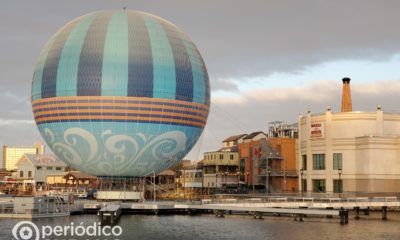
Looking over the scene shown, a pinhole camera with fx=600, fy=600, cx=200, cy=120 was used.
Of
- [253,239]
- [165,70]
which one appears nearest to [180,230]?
[253,239]

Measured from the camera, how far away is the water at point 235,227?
5088 cm

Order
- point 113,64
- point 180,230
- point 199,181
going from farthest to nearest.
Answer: point 199,181, point 113,64, point 180,230

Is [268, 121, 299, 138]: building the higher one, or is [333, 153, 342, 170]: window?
[268, 121, 299, 138]: building

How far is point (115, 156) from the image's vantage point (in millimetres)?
66812

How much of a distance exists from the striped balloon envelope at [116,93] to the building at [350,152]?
87.2ft

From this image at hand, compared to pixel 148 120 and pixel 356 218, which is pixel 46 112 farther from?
pixel 356 218

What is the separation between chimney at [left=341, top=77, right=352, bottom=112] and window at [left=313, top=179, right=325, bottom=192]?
606 inches

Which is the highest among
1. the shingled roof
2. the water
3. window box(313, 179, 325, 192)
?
the shingled roof

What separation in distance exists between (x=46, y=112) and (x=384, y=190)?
154ft

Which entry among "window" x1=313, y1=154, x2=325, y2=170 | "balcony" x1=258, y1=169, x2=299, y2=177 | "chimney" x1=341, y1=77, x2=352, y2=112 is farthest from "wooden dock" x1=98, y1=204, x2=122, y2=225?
"chimney" x1=341, y1=77, x2=352, y2=112

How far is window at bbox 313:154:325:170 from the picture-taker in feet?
294

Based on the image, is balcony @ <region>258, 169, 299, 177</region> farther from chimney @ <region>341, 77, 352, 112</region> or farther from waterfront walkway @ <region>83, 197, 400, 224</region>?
waterfront walkway @ <region>83, 197, 400, 224</region>

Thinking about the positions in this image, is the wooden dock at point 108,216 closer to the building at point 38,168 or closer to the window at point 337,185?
the window at point 337,185

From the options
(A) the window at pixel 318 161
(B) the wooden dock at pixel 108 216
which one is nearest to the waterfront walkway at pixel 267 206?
(B) the wooden dock at pixel 108 216
